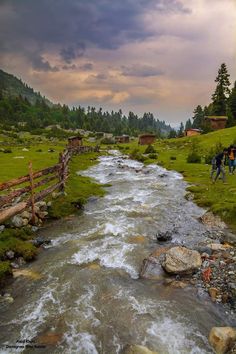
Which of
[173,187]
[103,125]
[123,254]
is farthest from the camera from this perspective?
[103,125]

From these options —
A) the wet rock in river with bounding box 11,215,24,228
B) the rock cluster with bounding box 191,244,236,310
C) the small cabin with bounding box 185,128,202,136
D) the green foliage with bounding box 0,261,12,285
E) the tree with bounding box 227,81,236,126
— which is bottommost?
the green foliage with bounding box 0,261,12,285

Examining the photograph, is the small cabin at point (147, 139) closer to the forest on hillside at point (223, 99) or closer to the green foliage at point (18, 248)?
the forest on hillside at point (223, 99)

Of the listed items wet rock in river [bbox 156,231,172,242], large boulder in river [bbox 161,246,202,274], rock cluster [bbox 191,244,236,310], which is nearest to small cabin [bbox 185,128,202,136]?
wet rock in river [bbox 156,231,172,242]

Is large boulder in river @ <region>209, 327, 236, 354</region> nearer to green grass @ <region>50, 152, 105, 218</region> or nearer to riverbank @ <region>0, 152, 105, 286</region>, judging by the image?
riverbank @ <region>0, 152, 105, 286</region>

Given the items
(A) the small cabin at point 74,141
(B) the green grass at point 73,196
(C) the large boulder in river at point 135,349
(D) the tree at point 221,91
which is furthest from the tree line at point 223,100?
(C) the large boulder in river at point 135,349

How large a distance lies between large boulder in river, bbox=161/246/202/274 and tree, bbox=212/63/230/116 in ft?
277

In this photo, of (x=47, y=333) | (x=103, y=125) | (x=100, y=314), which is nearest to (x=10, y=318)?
(x=47, y=333)

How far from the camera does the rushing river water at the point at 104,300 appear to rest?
26.2 feet

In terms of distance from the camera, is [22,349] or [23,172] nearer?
[22,349]

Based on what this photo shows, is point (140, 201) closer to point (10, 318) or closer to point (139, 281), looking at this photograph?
point (139, 281)

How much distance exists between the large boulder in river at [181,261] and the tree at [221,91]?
84414 mm

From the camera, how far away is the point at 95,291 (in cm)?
1031

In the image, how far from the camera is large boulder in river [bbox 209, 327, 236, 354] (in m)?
7.57

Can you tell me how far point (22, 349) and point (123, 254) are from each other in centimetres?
615
